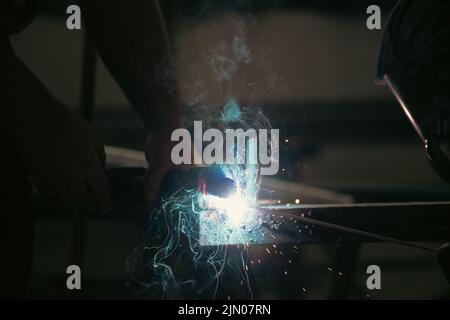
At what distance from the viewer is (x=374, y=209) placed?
4.20ft

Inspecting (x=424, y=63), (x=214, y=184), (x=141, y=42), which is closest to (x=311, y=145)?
(x=424, y=63)

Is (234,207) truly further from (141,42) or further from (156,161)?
(141,42)

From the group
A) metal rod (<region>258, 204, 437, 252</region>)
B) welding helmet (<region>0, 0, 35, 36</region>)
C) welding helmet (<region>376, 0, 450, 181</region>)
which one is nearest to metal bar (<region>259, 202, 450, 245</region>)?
metal rod (<region>258, 204, 437, 252</region>)

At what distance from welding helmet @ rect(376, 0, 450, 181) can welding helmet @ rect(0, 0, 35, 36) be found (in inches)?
30.8

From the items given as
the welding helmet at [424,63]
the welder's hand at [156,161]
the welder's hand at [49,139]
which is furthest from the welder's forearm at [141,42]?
the welding helmet at [424,63]

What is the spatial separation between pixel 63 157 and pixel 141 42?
0.31 meters

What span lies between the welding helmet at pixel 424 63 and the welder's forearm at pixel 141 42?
0.50 m

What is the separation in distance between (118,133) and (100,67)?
7.45ft

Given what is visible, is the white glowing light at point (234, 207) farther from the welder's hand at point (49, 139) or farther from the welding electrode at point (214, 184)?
the welder's hand at point (49, 139)

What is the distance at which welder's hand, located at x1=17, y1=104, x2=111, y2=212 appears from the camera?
122 centimetres

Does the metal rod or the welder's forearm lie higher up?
the welder's forearm

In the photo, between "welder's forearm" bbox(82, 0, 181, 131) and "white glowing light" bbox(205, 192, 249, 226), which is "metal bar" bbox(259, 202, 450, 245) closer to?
"white glowing light" bbox(205, 192, 249, 226)

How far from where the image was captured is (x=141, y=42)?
54.4 inches
